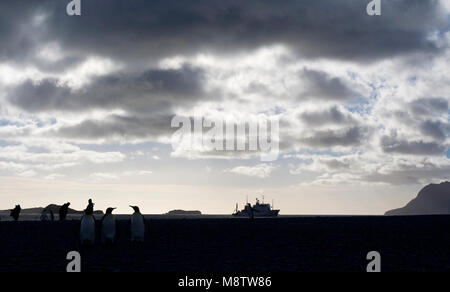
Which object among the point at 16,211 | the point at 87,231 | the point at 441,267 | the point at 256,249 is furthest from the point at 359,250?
the point at 16,211

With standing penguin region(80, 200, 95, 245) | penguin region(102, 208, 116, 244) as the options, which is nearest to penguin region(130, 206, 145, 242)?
penguin region(102, 208, 116, 244)

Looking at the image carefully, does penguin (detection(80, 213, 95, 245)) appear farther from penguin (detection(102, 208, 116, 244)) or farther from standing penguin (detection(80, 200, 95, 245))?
penguin (detection(102, 208, 116, 244))

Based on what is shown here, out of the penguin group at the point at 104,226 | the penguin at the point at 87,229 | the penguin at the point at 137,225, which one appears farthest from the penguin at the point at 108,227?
the penguin at the point at 137,225

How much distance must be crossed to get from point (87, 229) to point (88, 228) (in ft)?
0.28

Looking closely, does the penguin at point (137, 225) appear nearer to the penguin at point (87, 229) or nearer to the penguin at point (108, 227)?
the penguin at point (108, 227)

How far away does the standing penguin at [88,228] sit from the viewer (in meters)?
32.9

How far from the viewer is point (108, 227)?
3341 cm

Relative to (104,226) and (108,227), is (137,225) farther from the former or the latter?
(104,226)

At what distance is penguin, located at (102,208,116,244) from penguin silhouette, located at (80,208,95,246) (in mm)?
666

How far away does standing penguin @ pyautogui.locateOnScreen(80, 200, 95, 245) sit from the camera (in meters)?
32.9

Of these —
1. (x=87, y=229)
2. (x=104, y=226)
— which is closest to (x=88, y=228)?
(x=87, y=229)

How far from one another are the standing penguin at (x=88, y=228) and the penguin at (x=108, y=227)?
0.67 m
